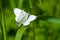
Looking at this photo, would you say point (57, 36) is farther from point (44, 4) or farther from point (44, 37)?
point (44, 4)

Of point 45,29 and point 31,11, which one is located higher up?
point 31,11

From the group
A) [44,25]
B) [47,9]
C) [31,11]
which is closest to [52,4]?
[47,9]

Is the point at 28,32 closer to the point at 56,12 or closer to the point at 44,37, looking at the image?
the point at 44,37

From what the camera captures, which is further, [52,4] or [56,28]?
[52,4]

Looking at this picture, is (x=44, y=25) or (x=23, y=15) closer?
(x=23, y=15)

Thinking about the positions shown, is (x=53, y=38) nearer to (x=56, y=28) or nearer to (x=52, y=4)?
(x=56, y=28)

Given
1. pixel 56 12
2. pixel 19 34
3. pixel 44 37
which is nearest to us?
pixel 19 34

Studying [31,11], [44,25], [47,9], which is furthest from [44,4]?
[31,11]

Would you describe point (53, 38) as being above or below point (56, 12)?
below

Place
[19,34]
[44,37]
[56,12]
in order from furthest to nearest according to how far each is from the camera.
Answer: [56,12] < [44,37] < [19,34]
